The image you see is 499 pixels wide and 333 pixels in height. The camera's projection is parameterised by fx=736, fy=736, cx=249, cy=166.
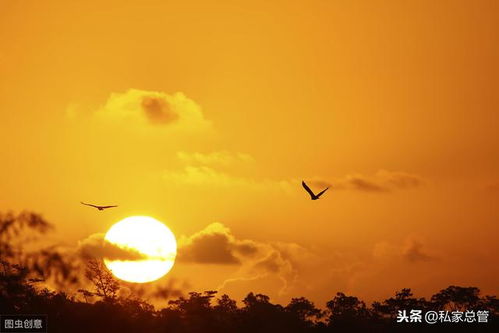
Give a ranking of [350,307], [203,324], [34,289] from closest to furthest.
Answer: [34,289] → [203,324] → [350,307]

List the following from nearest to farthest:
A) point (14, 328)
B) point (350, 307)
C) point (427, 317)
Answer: point (14, 328)
point (427, 317)
point (350, 307)

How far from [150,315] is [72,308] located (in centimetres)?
1050

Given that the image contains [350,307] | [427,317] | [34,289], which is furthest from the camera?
[350,307]

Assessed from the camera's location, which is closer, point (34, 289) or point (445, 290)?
point (34, 289)

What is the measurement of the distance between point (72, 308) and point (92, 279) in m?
6.96

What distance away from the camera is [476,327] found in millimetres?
103375

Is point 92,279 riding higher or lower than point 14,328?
higher

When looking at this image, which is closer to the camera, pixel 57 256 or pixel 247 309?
pixel 57 256

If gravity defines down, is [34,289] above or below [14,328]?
above

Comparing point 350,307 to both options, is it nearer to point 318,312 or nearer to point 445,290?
point 318,312

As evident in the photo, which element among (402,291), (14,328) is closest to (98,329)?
(14,328)

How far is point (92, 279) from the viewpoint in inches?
3691

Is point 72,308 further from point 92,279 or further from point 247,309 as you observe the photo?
point 247,309

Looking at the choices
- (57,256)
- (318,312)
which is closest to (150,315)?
(57,256)
